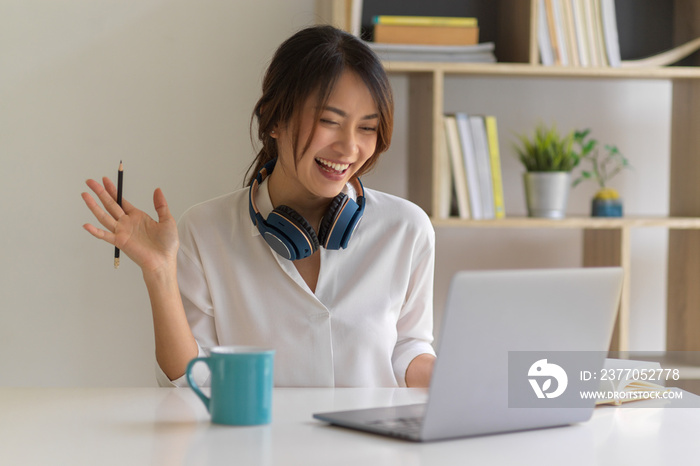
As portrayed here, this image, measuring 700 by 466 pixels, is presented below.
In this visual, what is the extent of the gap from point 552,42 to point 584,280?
1.42m

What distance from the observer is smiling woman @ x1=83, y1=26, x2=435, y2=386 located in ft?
4.69

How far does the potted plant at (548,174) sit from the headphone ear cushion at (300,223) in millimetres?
962

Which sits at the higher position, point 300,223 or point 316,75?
point 316,75

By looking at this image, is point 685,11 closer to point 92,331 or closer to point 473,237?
point 473,237

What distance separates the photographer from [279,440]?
82 cm

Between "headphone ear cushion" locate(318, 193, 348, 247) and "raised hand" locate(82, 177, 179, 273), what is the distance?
293mm

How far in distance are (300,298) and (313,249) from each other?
11 centimetres

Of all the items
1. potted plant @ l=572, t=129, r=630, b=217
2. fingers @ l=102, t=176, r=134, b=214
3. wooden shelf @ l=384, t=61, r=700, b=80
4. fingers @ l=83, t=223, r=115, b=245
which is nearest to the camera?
fingers @ l=83, t=223, r=115, b=245

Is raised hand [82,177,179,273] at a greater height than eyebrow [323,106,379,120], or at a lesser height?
lesser

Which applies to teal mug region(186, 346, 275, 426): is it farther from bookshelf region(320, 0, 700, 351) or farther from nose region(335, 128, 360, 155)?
bookshelf region(320, 0, 700, 351)

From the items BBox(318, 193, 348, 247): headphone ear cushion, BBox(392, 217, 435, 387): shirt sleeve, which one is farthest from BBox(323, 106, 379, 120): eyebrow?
BBox(392, 217, 435, 387): shirt sleeve

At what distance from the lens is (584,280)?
2.88ft

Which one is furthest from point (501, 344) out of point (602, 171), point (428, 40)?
point (602, 171)

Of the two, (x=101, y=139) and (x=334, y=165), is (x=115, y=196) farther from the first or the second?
(x=101, y=139)
